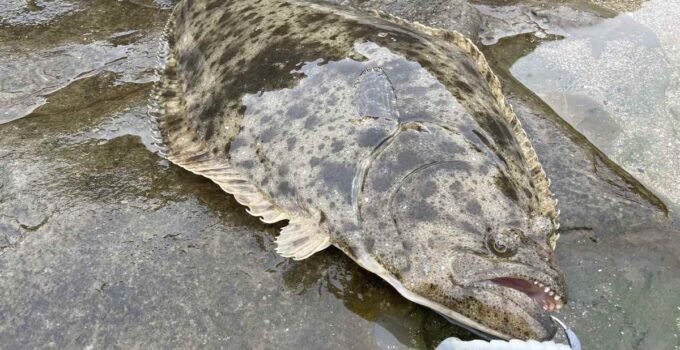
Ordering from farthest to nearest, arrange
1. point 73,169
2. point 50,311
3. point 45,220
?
point 73,169 → point 45,220 → point 50,311

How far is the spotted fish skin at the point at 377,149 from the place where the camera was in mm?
2898

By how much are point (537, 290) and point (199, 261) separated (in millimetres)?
1776

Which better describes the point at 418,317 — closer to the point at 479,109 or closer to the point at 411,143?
the point at 411,143

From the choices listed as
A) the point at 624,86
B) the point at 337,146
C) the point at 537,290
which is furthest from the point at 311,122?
the point at 624,86

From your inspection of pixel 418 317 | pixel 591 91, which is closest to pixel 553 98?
pixel 591 91

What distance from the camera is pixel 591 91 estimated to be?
5.20 meters

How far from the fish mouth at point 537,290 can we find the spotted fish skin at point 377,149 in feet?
0.11

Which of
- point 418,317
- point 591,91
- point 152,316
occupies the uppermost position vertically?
point 152,316

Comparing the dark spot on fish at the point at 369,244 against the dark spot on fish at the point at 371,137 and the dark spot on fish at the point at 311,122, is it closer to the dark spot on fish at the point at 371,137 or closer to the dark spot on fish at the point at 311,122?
the dark spot on fish at the point at 371,137

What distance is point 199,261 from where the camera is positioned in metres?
3.26

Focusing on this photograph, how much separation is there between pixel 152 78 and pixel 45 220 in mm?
1873

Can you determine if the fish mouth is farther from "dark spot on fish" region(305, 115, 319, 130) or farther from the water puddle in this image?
the water puddle

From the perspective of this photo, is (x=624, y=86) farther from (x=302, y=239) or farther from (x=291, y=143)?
(x=302, y=239)

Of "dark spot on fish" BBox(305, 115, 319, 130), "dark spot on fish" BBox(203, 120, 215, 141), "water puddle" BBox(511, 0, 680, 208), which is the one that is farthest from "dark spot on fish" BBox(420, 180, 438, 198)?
"water puddle" BBox(511, 0, 680, 208)
